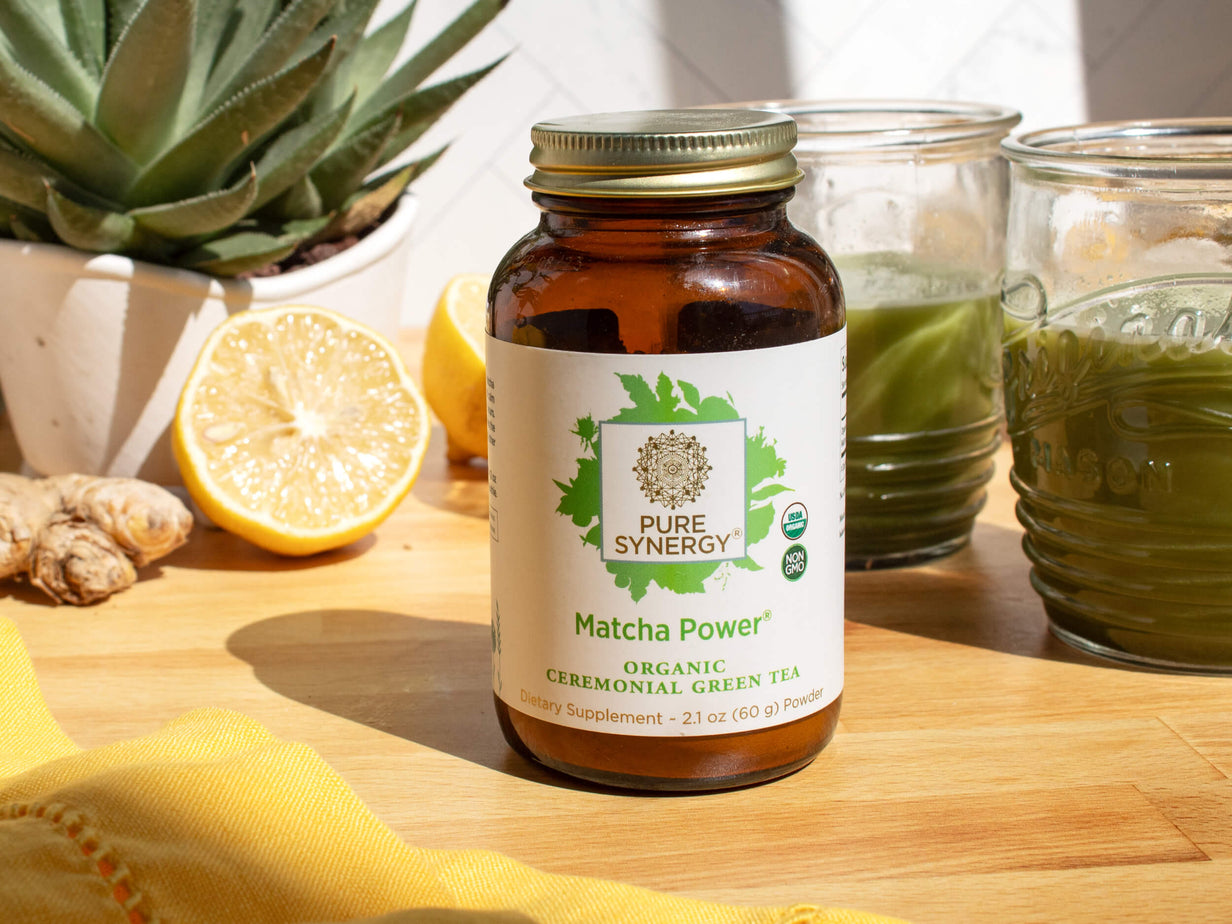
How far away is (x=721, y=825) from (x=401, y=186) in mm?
646

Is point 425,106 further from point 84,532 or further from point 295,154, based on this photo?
point 84,532

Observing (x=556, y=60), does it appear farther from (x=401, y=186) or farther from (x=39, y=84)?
(x=39, y=84)

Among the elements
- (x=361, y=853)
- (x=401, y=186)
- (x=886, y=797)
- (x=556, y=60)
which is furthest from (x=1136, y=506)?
(x=556, y=60)

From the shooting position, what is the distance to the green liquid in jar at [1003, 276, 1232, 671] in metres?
0.69

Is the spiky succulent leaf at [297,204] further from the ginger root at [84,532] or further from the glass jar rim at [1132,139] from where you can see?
the glass jar rim at [1132,139]

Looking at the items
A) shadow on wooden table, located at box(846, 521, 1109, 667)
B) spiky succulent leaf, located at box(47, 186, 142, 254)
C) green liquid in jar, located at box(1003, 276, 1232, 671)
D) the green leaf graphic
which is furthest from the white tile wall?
the green leaf graphic

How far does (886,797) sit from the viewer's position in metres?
0.61

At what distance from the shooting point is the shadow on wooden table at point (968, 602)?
31.3 inches

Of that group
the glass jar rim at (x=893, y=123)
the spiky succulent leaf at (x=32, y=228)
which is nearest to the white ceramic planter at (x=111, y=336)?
the spiky succulent leaf at (x=32, y=228)

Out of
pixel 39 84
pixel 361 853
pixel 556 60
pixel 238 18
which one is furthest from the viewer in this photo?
pixel 556 60

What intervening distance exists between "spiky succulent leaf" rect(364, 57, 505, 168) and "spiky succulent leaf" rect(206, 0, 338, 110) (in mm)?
105

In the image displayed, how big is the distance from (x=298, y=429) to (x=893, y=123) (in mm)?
474

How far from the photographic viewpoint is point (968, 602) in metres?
0.85

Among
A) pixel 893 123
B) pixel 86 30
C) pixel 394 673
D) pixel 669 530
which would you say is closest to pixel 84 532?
pixel 394 673
